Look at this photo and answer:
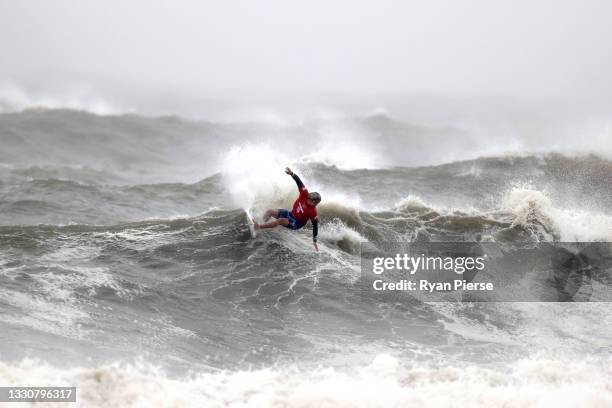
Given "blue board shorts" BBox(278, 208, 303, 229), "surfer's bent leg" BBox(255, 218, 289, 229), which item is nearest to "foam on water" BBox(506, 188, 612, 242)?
"blue board shorts" BBox(278, 208, 303, 229)

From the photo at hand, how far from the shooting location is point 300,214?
36.7 ft

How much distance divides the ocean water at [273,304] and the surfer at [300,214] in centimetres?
54

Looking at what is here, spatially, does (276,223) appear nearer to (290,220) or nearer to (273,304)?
(290,220)

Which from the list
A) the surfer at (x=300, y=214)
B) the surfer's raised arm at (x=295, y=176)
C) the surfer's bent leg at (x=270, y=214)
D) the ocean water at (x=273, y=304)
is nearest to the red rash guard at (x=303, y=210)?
the surfer at (x=300, y=214)

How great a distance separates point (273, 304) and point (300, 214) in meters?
1.87

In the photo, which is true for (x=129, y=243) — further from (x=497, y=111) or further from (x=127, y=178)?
(x=497, y=111)

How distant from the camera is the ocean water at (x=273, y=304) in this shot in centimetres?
695

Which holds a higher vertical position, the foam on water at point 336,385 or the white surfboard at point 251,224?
the white surfboard at point 251,224

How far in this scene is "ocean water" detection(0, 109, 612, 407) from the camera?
6945 mm

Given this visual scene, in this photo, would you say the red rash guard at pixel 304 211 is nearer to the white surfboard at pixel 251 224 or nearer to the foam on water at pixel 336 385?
the white surfboard at pixel 251 224

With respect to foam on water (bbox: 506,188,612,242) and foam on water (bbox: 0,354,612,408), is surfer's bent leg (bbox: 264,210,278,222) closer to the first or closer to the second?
foam on water (bbox: 0,354,612,408)

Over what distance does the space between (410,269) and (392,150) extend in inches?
780

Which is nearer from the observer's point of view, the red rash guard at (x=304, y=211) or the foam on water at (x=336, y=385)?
the foam on water at (x=336, y=385)

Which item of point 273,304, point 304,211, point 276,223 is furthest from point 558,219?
point 273,304
